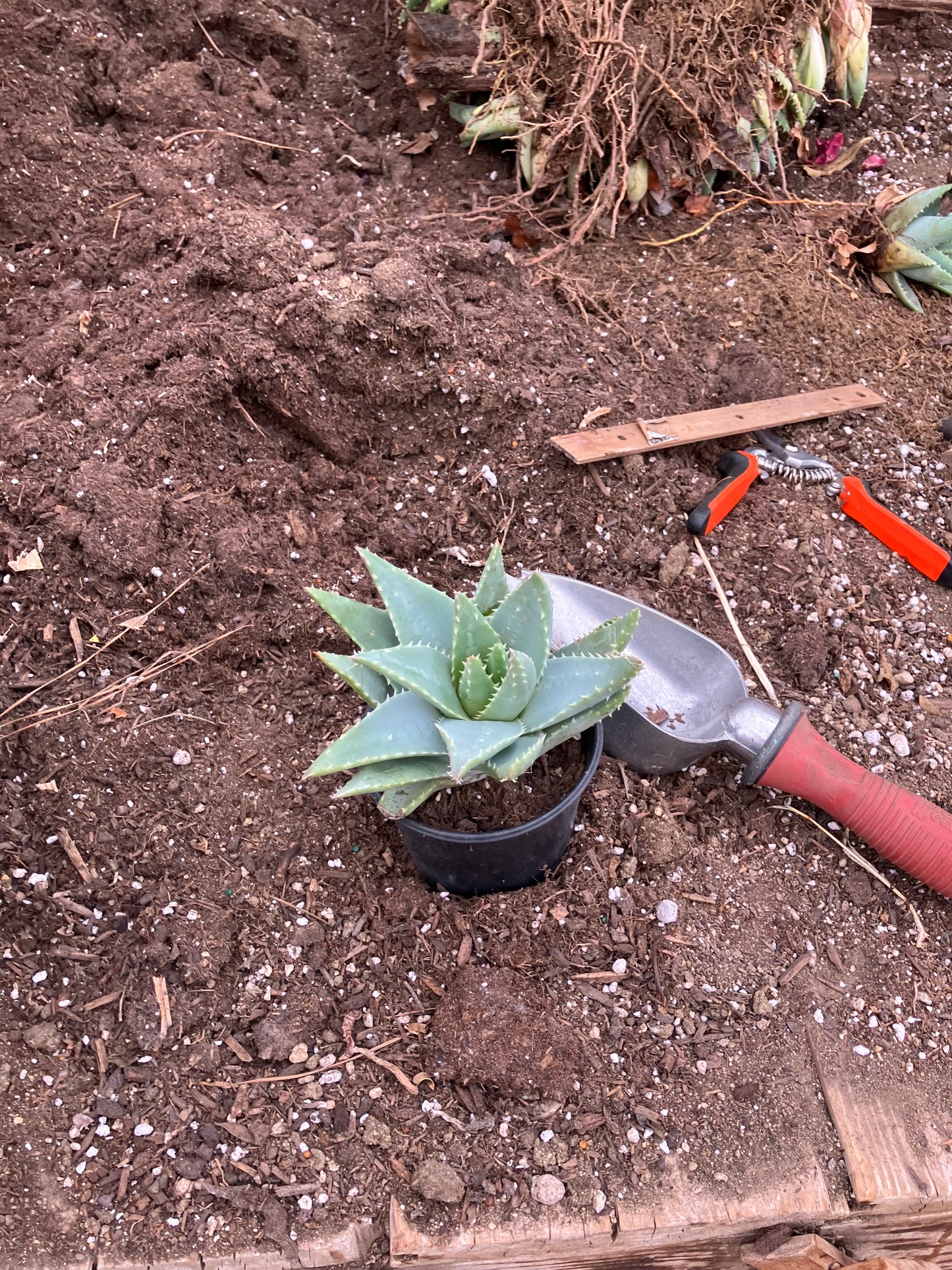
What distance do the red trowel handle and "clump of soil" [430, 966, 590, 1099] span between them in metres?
0.59

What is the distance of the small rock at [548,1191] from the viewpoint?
1.38 meters

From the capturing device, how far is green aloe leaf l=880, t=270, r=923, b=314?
252 centimetres

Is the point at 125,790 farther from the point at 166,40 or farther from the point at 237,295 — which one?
the point at 166,40

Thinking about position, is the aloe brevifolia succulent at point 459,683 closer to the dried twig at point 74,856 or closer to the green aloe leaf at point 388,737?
the green aloe leaf at point 388,737

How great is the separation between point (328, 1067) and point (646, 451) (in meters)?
1.48

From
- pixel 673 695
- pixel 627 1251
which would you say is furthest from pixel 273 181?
pixel 627 1251

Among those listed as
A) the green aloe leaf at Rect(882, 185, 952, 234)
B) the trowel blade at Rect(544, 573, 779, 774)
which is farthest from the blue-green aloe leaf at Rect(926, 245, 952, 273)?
the trowel blade at Rect(544, 573, 779, 774)

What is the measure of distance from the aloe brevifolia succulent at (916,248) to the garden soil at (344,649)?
0.06 meters

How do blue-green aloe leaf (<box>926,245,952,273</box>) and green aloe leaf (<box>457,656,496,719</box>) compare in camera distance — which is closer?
green aloe leaf (<box>457,656,496,719</box>)

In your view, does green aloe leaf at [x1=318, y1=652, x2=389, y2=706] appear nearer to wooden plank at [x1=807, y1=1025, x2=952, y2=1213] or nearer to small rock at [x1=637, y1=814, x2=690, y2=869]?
small rock at [x1=637, y1=814, x2=690, y2=869]

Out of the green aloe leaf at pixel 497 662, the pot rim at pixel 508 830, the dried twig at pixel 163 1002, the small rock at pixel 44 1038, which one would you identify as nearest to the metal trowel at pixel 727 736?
the pot rim at pixel 508 830

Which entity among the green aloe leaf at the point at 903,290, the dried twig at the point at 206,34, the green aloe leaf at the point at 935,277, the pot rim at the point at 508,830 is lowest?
the pot rim at the point at 508,830

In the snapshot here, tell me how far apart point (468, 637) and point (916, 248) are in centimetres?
205

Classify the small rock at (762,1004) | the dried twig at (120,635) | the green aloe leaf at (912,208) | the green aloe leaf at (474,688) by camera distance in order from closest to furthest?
the green aloe leaf at (474,688), the small rock at (762,1004), the dried twig at (120,635), the green aloe leaf at (912,208)
